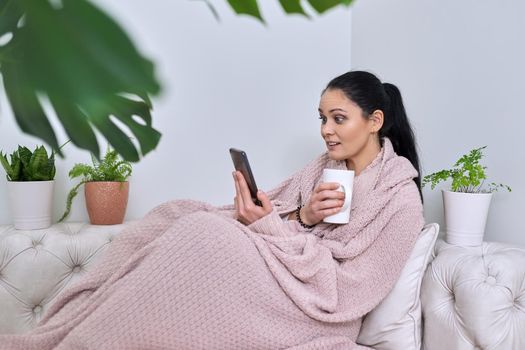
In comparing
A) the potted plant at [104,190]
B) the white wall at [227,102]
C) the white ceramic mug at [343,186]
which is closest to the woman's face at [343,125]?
the white ceramic mug at [343,186]

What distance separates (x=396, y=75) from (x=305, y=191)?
1.82 feet

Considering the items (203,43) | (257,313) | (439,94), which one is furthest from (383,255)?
(203,43)

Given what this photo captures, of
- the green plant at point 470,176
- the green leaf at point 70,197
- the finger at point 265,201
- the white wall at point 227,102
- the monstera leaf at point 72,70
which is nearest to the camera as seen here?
the monstera leaf at point 72,70

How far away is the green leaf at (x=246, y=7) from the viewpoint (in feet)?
0.61

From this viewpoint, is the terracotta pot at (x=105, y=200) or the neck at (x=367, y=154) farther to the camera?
the terracotta pot at (x=105, y=200)

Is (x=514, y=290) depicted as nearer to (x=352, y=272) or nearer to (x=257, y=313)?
(x=352, y=272)

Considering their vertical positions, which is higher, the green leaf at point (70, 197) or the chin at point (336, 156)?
the chin at point (336, 156)

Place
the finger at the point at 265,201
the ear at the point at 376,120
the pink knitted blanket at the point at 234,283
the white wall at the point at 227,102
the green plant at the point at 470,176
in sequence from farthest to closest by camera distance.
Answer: the white wall at the point at 227,102, the ear at the point at 376,120, the finger at the point at 265,201, the green plant at the point at 470,176, the pink knitted blanket at the point at 234,283

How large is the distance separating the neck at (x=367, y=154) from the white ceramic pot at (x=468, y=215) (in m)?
0.29

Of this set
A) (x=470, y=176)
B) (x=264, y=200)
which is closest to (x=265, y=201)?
(x=264, y=200)

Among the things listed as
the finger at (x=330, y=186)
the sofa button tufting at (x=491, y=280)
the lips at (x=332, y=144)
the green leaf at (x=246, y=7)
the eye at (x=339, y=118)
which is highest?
the green leaf at (x=246, y=7)

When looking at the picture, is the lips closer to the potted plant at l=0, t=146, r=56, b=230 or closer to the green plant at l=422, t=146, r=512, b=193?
the green plant at l=422, t=146, r=512, b=193

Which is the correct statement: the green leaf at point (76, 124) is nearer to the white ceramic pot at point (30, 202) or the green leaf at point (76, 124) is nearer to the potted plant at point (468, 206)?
the potted plant at point (468, 206)

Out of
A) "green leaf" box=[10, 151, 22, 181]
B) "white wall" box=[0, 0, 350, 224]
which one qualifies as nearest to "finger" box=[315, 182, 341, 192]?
"white wall" box=[0, 0, 350, 224]
